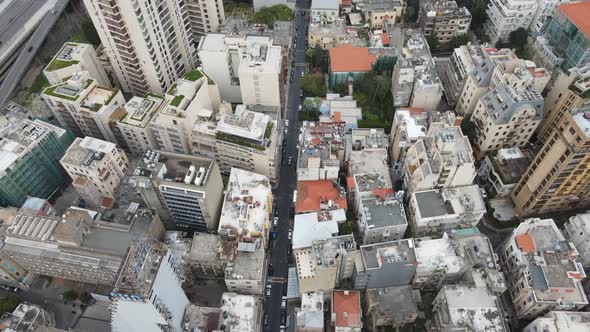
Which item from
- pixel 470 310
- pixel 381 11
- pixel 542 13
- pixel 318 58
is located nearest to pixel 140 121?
pixel 318 58

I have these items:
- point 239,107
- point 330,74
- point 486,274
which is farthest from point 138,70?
point 486,274

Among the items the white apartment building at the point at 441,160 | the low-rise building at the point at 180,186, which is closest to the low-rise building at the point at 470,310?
the white apartment building at the point at 441,160

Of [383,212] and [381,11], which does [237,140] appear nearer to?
[383,212]

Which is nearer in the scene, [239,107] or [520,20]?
[239,107]

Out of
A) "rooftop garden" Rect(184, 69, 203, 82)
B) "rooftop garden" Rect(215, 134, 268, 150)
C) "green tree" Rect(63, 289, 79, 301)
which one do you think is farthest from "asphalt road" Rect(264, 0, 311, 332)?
"green tree" Rect(63, 289, 79, 301)

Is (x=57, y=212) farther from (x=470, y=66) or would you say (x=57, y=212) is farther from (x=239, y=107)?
(x=470, y=66)

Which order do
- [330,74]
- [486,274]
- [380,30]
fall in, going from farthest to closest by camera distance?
[380,30] → [330,74] → [486,274]

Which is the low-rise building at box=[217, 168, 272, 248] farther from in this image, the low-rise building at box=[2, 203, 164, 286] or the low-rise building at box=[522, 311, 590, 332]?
the low-rise building at box=[522, 311, 590, 332]
